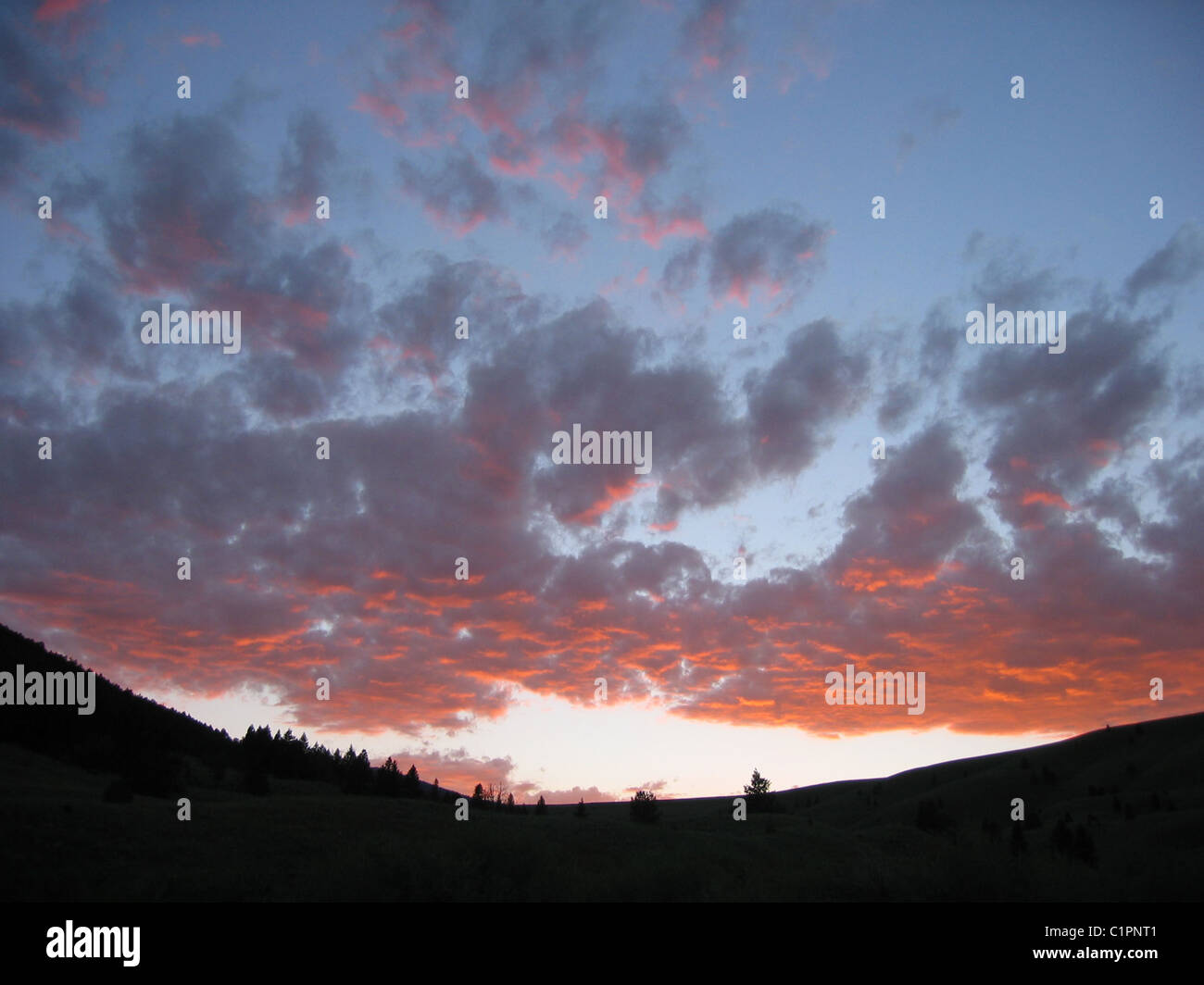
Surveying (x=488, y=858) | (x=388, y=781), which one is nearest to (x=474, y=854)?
(x=488, y=858)

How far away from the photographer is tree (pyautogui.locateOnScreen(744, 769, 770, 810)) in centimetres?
10838

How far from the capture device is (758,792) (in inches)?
4294

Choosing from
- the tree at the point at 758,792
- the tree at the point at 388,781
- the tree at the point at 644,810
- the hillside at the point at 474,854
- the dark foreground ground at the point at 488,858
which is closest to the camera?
the dark foreground ground at the point at 488,858

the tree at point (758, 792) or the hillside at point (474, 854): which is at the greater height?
the hillside at point (474, 854)

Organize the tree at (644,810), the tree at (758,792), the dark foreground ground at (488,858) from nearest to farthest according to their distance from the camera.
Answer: the dark foreground ground at (488,858), the tree at (644,810), the tree at (758,792)

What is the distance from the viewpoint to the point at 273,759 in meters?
88.6

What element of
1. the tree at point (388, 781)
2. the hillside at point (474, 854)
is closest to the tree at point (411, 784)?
the tree at point (388, 781)

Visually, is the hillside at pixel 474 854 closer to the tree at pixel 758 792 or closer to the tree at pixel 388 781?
the tree at pixel 388 781

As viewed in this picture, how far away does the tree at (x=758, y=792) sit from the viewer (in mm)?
108375

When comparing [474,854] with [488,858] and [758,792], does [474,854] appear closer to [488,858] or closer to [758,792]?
[488,858]

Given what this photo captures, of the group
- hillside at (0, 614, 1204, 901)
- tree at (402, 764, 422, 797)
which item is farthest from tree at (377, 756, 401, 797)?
hillside at (0, 614, 1204, 901)
